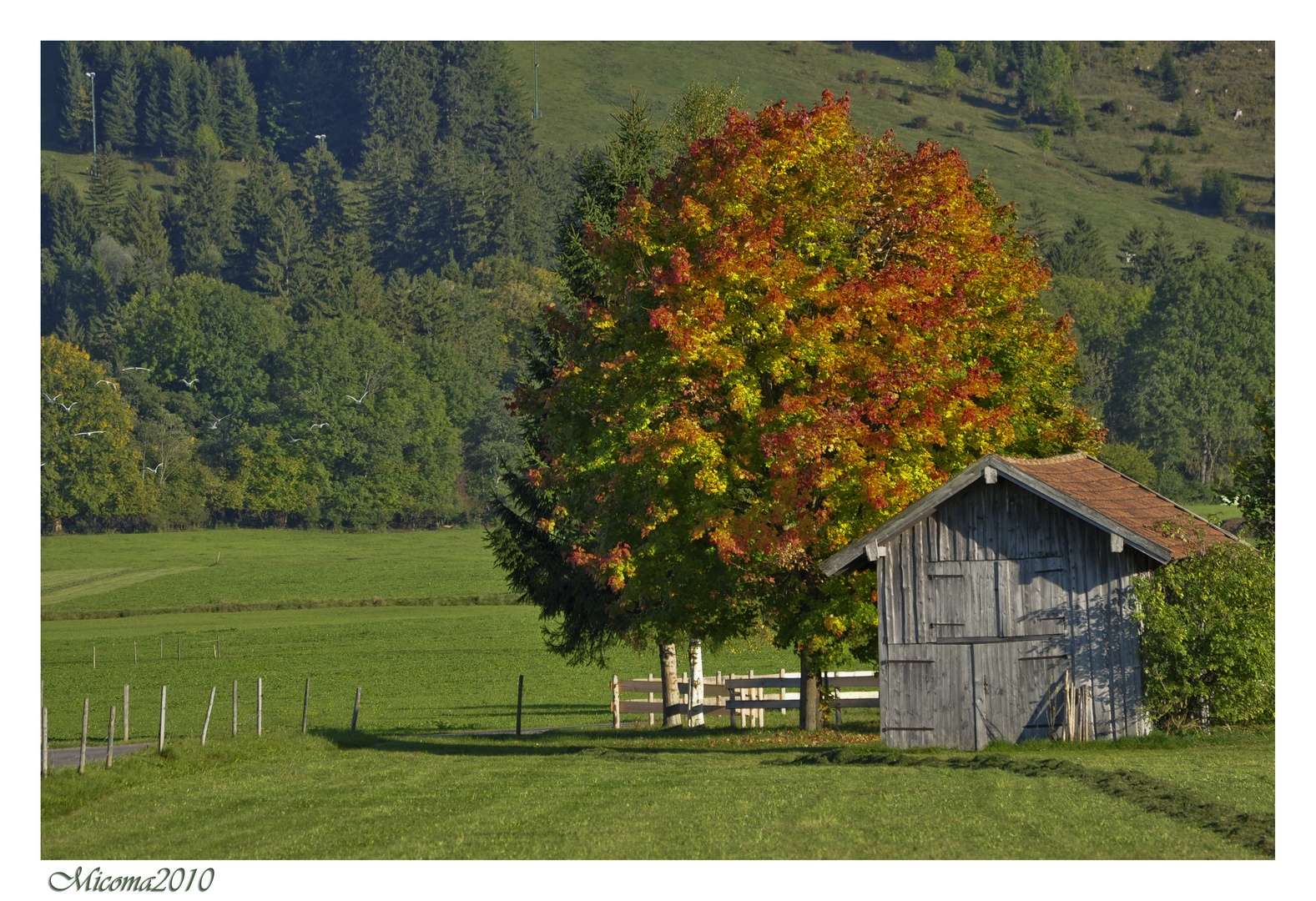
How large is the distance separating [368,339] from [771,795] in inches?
5116

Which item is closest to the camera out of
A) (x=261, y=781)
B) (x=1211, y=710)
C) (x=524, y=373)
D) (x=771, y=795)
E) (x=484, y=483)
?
(x=771, y=795)

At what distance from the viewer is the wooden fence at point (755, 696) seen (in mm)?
34688

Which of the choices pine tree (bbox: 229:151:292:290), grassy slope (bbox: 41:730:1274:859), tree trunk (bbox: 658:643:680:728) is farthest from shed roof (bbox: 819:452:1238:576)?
pine tree (bbox: 229:151:292:290)

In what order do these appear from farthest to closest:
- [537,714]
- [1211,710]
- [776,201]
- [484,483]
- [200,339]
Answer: [200,339] < [484,483] < [537,714] < [776,201] < [1211,710]

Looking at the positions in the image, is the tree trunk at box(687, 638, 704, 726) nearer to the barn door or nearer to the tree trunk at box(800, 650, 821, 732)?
the tree trunk at box(800, 650, 821, 732)

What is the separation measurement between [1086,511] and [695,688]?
16.8m

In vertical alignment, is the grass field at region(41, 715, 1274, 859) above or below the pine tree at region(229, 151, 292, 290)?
below

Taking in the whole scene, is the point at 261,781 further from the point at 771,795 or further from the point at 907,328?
the point at 907,328

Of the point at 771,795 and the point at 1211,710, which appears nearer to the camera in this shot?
the point at 771,795

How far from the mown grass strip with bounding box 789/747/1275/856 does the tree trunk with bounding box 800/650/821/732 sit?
4.54 metres

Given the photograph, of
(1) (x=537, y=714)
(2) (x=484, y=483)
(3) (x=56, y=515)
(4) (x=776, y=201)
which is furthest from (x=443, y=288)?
(4) (x=776, y=201)

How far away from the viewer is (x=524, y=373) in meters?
42.4

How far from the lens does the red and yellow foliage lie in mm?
28406

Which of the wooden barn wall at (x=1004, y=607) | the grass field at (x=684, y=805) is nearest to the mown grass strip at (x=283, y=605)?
the grass field at (x=684, y=805)
